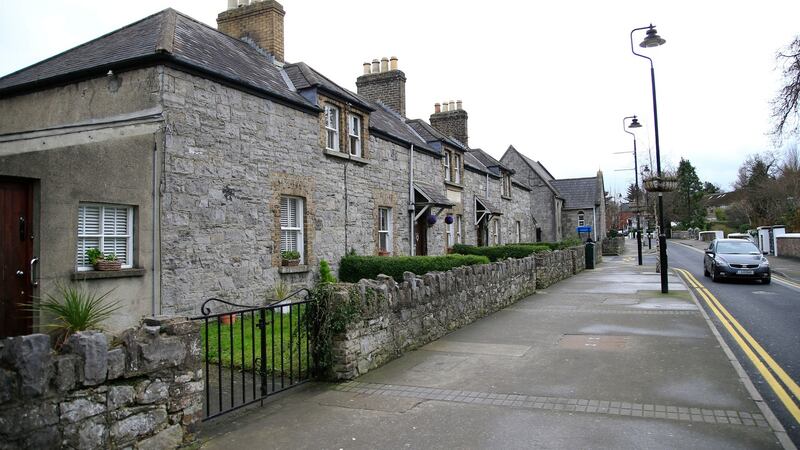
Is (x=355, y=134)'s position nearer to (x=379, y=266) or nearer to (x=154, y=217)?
(x=379, y=266)

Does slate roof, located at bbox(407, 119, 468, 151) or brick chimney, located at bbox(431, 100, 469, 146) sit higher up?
brick chimney, located at bbox(431, 100, 469, 146)

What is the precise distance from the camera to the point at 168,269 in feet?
33.8

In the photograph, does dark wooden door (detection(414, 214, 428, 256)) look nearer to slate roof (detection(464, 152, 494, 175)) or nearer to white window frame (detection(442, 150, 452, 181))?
white window frame (detection(442, 150, 452, 181))

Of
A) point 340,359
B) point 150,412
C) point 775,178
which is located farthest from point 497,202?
point 775,178

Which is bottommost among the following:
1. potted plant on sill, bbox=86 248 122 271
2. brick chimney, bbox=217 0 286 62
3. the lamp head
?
potted plant on sill, bbox=86 248 122 271

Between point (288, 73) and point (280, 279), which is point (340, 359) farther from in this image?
point (288, 73)

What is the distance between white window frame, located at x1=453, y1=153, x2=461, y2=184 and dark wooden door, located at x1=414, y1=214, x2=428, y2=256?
167 inches

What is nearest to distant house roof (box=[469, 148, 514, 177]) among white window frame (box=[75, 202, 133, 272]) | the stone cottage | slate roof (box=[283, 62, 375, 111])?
the stone cottage

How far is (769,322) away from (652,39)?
9274 mm

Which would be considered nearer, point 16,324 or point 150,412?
point 150,412

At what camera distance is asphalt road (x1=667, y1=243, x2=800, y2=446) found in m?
6.46

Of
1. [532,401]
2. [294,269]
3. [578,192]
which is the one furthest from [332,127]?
[578,192]

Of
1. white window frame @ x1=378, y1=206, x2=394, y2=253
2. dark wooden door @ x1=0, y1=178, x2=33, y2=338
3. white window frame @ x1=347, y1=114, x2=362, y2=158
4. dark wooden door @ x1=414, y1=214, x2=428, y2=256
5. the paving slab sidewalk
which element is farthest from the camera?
dark wooden door @ x1=414, y1=214, x2=428, y2=256

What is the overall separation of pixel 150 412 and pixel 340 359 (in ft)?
9.58
